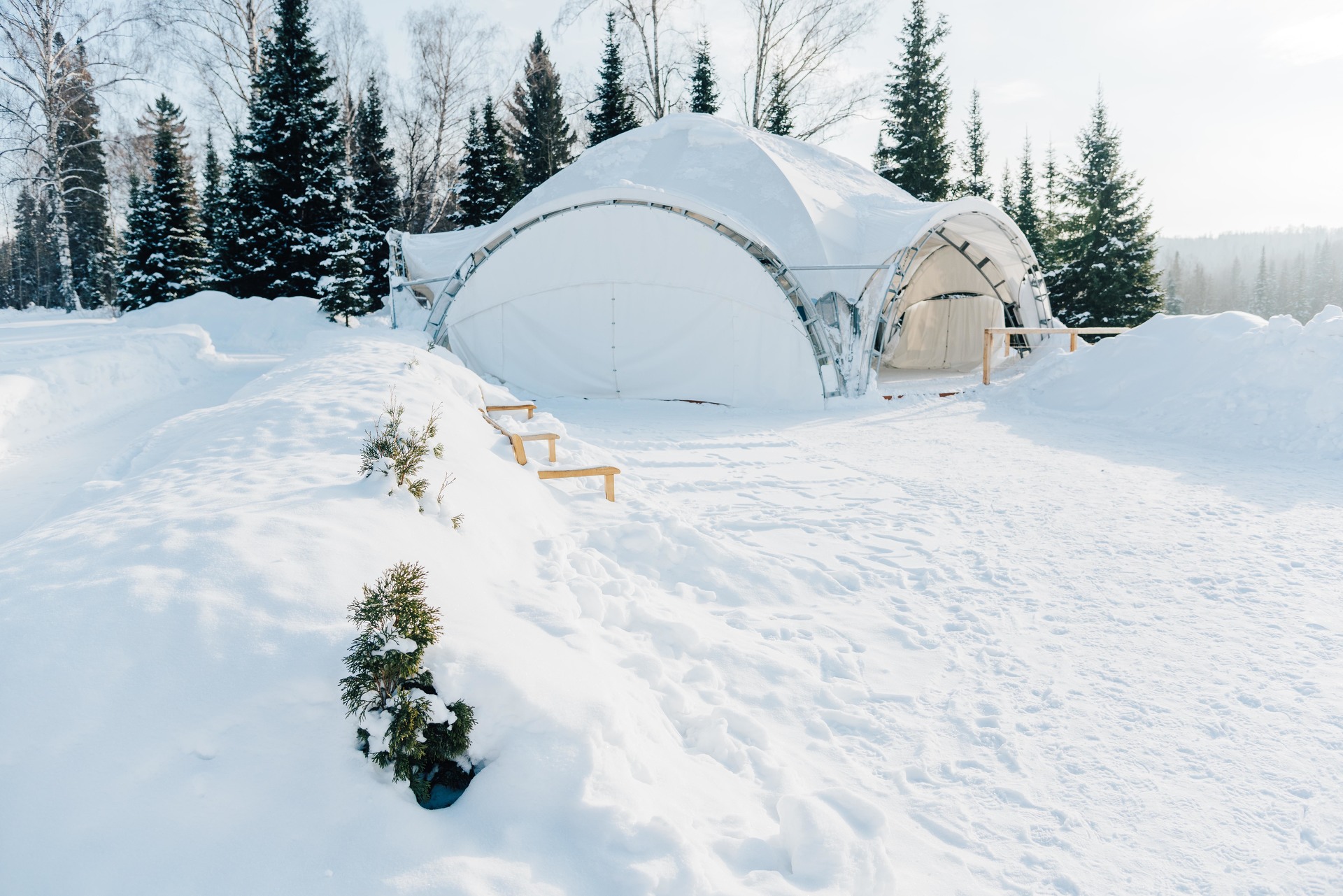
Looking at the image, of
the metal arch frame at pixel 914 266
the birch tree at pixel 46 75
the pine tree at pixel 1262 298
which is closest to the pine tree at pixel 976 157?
the metal arch frame at pixel 914 266

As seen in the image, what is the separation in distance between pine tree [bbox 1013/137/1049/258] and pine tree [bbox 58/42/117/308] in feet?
98.5

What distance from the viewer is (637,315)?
12.1 meters

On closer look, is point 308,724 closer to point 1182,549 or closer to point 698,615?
point 698,615

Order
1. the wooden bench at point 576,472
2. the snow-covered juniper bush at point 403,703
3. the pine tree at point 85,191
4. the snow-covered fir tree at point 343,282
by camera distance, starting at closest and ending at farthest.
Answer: the snow-covered juniper bush at point 403,703 → the wooden bench at point 576,472 → the snow-covered fir tree at point 343,282 → the pine tree at point 85,191

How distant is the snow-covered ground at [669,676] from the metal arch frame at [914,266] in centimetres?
551

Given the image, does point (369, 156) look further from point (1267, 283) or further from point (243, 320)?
point (1267, 283)

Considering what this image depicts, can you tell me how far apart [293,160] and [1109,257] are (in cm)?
2298

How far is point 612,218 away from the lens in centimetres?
1198

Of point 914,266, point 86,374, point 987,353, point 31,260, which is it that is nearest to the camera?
point 86,374

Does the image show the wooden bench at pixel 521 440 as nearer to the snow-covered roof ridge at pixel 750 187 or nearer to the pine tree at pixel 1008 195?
the snow-covered roof ridge at pixel 750 187

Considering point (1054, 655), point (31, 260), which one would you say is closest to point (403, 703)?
point (1054, 655)

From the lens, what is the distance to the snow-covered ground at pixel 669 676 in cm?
200

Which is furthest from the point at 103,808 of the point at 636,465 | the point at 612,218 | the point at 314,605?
the point at 612,218

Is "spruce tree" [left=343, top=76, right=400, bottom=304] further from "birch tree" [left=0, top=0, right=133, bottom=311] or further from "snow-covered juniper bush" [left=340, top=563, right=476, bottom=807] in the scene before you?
"snow-covered juniper bush" [left=340, top=563, right=476, bottom=807]
